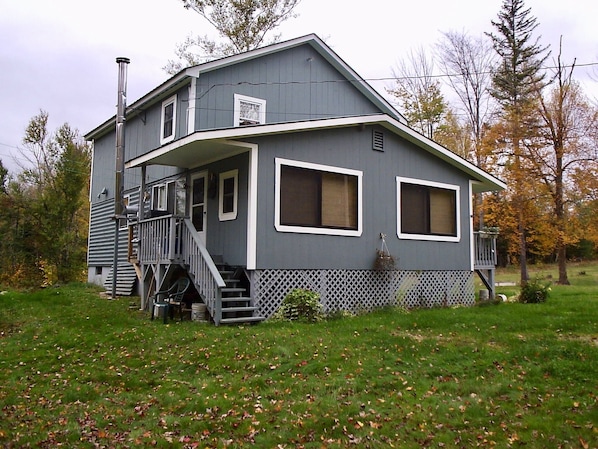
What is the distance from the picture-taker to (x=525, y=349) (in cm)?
658

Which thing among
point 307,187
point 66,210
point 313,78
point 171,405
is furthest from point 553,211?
point 171,405

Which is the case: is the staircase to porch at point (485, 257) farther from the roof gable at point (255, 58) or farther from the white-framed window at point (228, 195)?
the white-framed window at point (228, 195)

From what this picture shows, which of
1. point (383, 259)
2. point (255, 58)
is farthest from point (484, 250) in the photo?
point (255, 58)

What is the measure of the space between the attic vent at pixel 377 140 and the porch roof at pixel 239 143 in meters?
0.21

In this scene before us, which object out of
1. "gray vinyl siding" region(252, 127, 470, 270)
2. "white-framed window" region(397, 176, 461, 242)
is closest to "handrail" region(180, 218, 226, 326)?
"gray vinyl siding" region(252, 127, 470, 270)

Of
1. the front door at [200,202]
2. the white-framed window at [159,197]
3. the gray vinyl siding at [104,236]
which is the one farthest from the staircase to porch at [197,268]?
the gray vinyl siding at [104,236]

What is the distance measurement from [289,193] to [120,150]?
237 inches

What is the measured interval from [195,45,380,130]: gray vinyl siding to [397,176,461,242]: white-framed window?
3.76m

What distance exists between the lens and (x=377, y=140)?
1182 cm

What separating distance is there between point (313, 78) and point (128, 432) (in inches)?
470

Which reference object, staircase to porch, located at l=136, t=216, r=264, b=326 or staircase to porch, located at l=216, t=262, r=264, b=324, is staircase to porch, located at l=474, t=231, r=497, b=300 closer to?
staircase to porch, located at l=216, t=262, r=264, b=324

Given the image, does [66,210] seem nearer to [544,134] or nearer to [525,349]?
[525,349]

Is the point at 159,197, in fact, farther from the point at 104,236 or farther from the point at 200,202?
the point at 104,236

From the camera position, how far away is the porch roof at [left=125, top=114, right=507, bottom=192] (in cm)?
934
